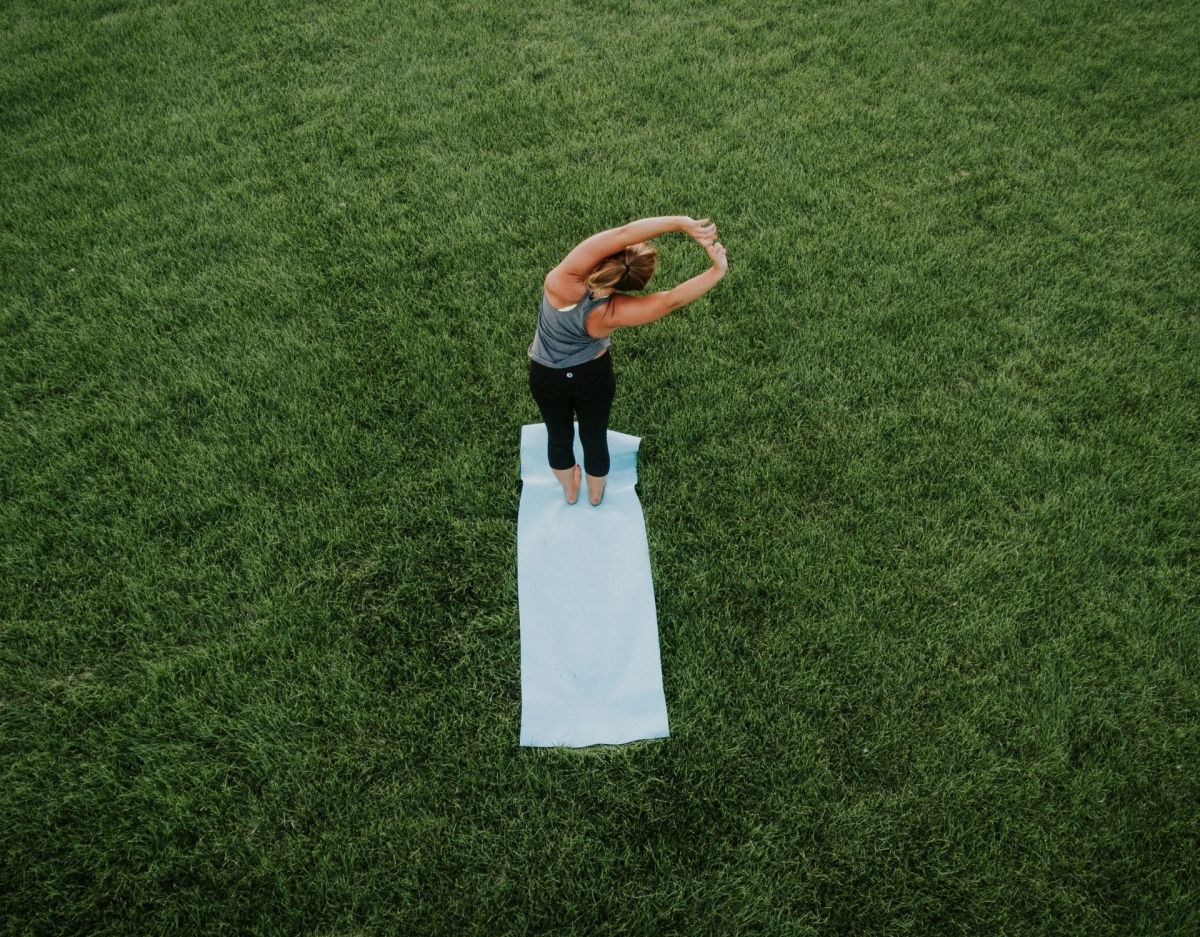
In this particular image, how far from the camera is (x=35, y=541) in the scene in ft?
12.0

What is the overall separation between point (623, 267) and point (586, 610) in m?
1.62

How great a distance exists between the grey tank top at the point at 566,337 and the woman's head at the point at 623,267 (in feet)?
0.24

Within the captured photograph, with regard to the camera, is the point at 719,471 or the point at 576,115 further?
the point at 576,115

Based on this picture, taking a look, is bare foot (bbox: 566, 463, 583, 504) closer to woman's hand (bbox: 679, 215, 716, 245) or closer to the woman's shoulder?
the woman's shoulder

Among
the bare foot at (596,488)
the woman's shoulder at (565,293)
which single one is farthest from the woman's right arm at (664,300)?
the bare foot at (596,488)

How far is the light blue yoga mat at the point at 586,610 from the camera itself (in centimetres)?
323

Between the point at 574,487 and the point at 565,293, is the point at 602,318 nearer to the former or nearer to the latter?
the point at 565,293

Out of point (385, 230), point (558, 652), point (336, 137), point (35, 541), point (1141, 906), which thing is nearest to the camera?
point (1141, 906)

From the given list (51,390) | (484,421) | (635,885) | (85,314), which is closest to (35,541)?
(51,390)

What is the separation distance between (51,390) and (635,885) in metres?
4.10

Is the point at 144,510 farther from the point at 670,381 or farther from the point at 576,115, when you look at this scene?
the point at 576,115

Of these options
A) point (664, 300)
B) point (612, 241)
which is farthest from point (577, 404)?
point (612, 241)

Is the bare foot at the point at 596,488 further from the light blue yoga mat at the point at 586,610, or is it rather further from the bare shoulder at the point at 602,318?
the bare shoulder at the point at 602,318

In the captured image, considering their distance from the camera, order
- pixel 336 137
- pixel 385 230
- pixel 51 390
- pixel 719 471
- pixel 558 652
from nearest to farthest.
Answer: pixel 558 652 → pixel 719 471 → pixel 51 390 → pixel 385 230 → pixel 336 137
